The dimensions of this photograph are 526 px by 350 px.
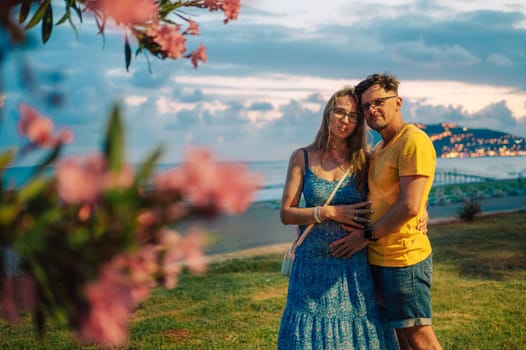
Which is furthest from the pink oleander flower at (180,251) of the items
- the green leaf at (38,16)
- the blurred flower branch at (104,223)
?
the green leaf at (38,16)

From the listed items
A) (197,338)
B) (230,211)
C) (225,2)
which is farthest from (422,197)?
(197,338)

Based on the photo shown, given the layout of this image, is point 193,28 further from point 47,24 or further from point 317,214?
point 317,214

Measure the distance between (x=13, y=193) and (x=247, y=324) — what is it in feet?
18.6

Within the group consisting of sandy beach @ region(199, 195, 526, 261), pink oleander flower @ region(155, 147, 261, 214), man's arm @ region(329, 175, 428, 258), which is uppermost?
pink oleander flower @ region(155, 147, 261, 214)

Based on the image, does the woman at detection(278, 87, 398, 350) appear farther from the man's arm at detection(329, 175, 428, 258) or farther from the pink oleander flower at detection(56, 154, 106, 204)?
the pink oleander flower at detection(56, 154, 106, 204)

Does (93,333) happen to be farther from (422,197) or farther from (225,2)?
(422,197)

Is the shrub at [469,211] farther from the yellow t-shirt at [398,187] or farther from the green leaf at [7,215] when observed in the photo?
the green leaf at [7,215]

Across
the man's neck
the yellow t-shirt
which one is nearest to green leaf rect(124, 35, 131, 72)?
the yellow t-shirt

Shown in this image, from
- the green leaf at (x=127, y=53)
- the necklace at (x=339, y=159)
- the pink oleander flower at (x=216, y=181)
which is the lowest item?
the necklace at (x=339, y=159)

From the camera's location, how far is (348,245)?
309cm

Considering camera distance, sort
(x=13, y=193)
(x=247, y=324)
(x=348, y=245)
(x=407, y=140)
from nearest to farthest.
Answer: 1. (x=13, y=193)
2. (x=407, y=140)
3. (x=348, y=245)
4. (x=247, y=324)

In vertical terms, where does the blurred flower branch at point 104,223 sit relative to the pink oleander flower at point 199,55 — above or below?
below

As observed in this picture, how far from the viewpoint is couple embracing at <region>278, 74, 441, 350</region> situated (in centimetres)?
294

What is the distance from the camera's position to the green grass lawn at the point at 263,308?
5.80 meters
